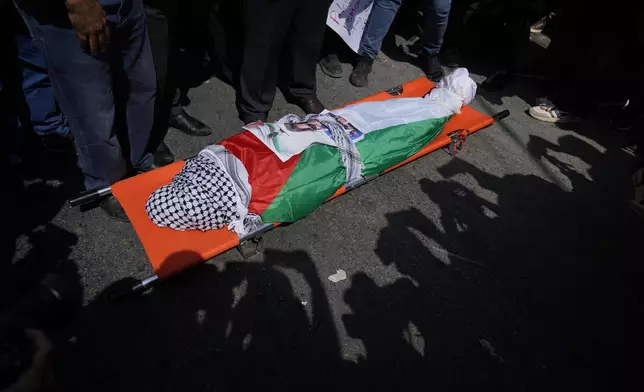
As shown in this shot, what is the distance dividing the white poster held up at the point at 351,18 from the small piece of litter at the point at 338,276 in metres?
2.28

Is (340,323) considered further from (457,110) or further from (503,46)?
(503,46)

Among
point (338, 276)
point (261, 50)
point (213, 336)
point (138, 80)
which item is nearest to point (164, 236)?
point (213, 336)

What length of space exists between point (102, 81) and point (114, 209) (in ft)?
2.59

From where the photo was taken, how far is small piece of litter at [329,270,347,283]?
7.68 feet

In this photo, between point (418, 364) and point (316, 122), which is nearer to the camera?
point (418, 364)

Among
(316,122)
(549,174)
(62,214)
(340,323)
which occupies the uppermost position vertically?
(316,122)

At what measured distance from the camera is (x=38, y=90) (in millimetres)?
2484

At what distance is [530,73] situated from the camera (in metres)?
4.32

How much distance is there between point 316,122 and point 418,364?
156 centimetres

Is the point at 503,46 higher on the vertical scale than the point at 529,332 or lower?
higher

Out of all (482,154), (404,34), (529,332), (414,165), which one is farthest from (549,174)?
(404,34)

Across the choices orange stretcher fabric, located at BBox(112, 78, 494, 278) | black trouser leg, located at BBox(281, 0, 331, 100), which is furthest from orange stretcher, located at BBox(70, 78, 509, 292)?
black trouser leg, located at BBox(281, 0, 331, 100)

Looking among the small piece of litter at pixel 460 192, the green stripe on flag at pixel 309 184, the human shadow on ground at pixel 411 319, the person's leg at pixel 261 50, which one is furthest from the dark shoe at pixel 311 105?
the small piece of litter at pixel 460 192

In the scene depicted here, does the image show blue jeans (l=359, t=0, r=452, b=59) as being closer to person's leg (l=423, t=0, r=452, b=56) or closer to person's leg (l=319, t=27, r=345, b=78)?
person's leg (l=423, t=0, r=452, b=56)
